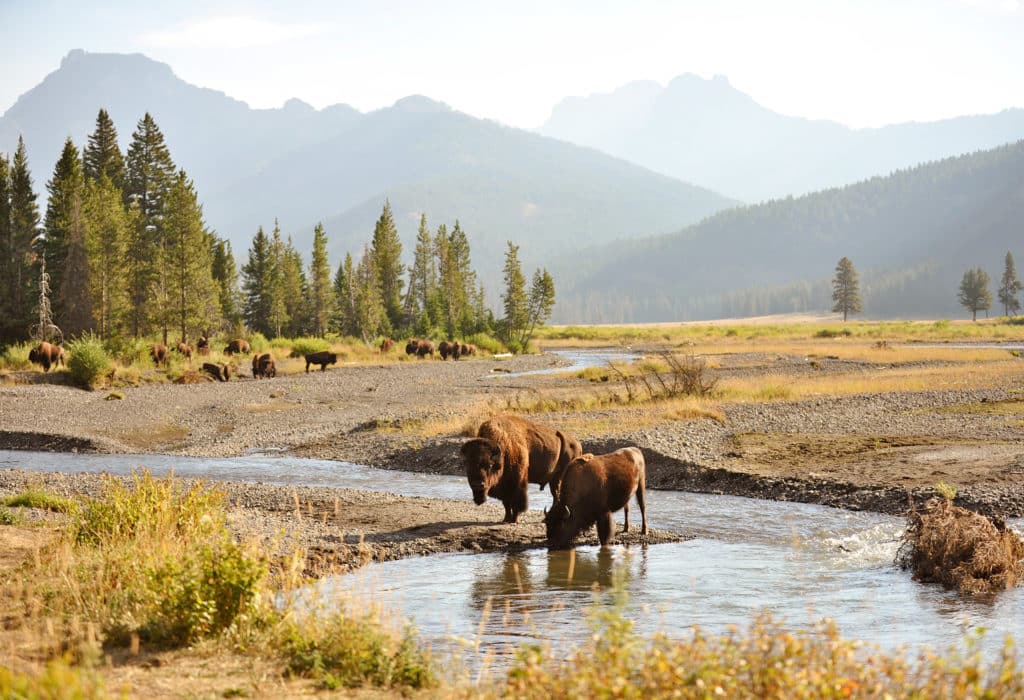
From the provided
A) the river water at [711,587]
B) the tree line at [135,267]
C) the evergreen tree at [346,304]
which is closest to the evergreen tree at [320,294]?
the tree line at [135,267]

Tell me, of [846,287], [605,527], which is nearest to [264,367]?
[605,527]

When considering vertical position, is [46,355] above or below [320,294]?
below

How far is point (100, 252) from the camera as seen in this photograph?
57.1 m

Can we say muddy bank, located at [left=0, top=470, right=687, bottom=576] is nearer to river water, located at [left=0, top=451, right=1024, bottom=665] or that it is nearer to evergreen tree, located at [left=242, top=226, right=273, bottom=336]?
river water, located at [left=0, top=451, right=1024, bottom=665]

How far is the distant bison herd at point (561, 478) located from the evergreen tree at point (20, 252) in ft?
164

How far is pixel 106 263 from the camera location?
2264 inches

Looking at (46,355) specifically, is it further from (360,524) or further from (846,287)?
(846,287)

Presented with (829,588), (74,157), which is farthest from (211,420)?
(74,157)

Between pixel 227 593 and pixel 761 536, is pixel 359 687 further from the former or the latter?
pixel 761 536

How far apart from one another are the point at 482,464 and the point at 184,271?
176 ft

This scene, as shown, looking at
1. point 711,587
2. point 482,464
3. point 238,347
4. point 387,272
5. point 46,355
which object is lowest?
point 711,587

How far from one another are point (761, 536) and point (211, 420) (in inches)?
865

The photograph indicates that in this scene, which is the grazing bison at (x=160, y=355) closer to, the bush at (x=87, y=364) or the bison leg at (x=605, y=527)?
the bush at (x=87, y=364)

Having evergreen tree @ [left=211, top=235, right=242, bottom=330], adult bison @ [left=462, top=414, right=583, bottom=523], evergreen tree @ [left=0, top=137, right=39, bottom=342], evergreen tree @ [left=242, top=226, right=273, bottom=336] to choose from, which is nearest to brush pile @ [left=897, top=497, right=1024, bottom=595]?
adult bison @ [left=462, top=414, right=583, bottom=523]
